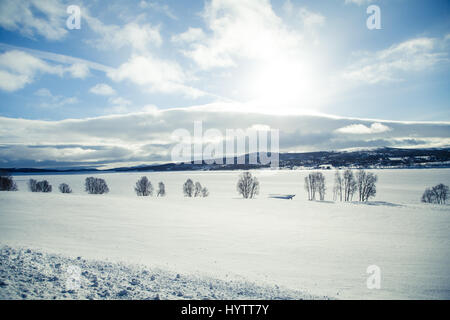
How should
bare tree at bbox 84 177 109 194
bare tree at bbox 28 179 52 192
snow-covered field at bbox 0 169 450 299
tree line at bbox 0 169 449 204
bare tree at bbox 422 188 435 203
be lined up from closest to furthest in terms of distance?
snow-covered field at bbox 0 169 450 299
bare tree at bbox 422 188 435 203
tree line at bbox 0 169 449 204
bare tree at bbox 28 179 52 192
bare tree at bbox 84 177 109 194

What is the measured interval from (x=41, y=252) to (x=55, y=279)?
3.91 metres

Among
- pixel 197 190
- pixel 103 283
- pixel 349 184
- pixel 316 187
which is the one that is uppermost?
pixel 103 283

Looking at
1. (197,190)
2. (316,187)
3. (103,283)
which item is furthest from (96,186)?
(103,283)

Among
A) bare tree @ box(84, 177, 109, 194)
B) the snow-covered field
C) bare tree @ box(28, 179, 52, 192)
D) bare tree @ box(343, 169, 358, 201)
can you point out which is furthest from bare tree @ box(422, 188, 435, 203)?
bare tree @ box(28, 179, 52, 192)

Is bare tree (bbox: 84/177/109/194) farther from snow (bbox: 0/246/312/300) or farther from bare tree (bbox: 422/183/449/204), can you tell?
bare tree (bbox: 422/183/449/204)

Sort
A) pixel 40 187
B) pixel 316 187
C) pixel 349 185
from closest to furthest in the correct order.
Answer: pixel 349 185 < pixel 316 187 < pixel 40 187

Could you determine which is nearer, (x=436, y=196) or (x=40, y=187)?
(x=436, y=196)

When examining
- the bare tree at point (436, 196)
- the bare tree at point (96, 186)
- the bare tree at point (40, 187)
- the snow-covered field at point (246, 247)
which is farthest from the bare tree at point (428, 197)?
the bare tree at point (40, 187)

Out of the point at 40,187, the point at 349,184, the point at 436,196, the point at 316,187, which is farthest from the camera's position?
the point at 40,187

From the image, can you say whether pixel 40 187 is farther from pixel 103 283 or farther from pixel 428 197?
pixel 428 197

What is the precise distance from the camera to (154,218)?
22328 millimetres

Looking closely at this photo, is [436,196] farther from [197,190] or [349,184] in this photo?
[197,190]

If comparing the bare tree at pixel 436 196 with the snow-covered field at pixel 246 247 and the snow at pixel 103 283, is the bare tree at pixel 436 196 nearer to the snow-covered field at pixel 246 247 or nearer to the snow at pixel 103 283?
the snow-covered field at pixel 246 247

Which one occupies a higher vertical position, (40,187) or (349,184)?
(349,184)
